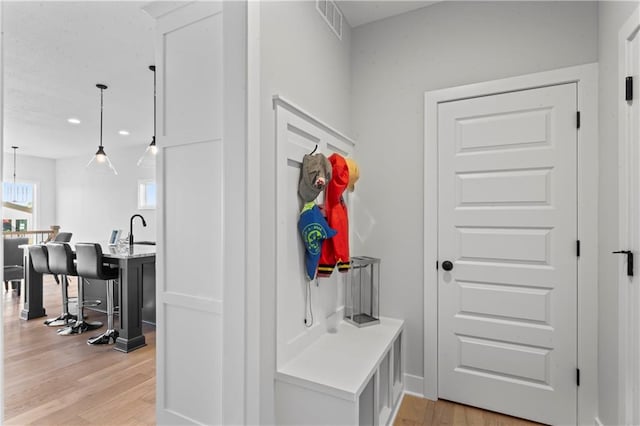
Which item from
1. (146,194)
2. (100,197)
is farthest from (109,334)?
(100,197)

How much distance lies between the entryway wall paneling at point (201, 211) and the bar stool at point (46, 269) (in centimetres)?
281

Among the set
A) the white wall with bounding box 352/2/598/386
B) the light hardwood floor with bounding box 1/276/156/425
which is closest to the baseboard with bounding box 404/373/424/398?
the white wall with bounding box 352/2/598/386

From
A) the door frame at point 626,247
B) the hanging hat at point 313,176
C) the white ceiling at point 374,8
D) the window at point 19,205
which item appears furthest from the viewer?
the window at point 19,205

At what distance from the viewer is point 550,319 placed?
2.03m

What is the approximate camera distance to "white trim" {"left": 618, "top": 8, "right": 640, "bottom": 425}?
1532mm

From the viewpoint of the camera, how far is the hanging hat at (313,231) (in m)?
1.88

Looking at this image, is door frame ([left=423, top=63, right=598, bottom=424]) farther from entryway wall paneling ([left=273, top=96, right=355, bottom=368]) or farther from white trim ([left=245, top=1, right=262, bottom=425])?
white trim ([left=245, top=1, right=262, bottom=425])

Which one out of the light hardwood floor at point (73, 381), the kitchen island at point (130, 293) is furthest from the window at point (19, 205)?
the kitchen island at point (130, 293)

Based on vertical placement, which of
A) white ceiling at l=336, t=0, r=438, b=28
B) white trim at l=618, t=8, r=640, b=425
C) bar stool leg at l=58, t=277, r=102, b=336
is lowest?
bar stool leg at l=58, t=277, r=102, b=336

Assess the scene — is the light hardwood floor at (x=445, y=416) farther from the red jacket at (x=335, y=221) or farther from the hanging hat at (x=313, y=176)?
the hanging hat at (x=313, y=176)

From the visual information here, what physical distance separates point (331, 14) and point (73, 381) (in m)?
3.29

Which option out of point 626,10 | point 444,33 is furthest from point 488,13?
point 626,10

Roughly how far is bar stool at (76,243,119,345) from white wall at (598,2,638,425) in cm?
391

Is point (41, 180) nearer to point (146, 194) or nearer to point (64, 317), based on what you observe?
point (146, 194)
